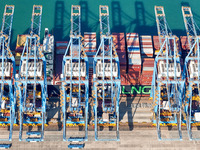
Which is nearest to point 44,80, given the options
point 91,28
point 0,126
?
point 0,126

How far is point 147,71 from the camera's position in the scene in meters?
88.5

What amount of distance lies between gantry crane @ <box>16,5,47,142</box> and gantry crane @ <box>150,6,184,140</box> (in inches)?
1442

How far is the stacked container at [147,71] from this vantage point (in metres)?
88.4

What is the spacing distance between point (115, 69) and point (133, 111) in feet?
60.3

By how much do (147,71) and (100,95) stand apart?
19.2 meters

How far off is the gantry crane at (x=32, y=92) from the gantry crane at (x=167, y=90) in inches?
1442

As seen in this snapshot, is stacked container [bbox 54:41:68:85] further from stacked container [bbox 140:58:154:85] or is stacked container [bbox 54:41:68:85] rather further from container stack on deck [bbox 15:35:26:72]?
stacked container [bbox 140:58:154:85]

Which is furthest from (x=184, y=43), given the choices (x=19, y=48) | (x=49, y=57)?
(x=19, y=48)

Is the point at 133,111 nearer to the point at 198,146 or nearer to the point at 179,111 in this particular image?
the point at 179,111

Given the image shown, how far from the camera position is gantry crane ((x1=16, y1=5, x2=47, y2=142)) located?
77.6 metres

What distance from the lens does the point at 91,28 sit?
350ft

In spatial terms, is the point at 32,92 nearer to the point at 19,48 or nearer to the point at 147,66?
the point at 19,48

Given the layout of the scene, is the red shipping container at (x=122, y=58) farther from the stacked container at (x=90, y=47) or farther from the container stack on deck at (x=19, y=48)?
the container stack on deck at (x=19, y=48)

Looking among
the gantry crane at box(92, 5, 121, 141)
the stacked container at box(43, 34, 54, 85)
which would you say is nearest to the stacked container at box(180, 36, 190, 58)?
the gantry crane at box(92, 5, 121, 141)
